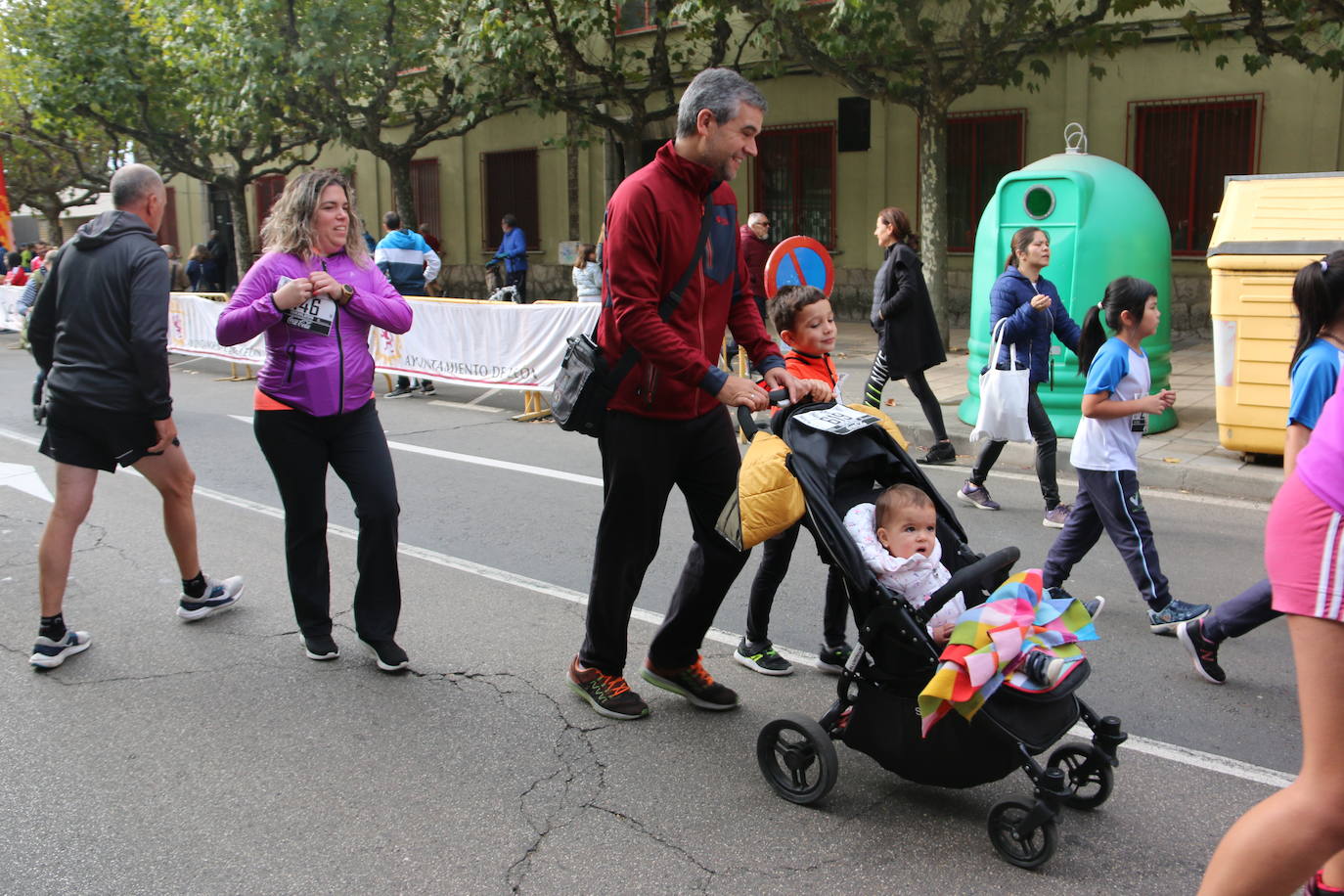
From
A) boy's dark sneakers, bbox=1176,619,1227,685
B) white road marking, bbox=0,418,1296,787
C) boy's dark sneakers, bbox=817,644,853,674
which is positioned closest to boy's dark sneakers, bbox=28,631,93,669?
white road marking, bbox=0,418,1296,787

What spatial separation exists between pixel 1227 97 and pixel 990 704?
15.2 meters

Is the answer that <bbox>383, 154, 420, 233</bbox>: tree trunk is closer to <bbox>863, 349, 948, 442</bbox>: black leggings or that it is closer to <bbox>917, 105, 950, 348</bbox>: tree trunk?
<bbox>917, 105, 950, 348</bbox>: tree trunk

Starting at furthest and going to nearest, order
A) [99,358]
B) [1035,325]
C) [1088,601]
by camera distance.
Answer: [1035,325], [99,358], [1088,601]

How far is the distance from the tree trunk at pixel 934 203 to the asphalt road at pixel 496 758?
310 inches

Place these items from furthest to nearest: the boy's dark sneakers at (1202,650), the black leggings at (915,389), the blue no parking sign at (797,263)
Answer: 1. the black leggings at (915,389)
2. the blue no parking sign at (797,263)
3. the boy's dark sneakers at (1202,650)

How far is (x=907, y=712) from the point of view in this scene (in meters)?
3.28

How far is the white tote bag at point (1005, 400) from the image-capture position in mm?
6957

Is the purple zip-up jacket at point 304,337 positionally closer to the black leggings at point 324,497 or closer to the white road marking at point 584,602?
the black leggings at point 324,497

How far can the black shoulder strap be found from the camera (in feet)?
12.1

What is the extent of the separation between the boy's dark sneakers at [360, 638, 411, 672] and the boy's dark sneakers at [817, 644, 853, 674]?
1620mm

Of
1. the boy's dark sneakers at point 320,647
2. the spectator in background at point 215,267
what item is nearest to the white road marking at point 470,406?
the boy's dark sneakers at point 320,647

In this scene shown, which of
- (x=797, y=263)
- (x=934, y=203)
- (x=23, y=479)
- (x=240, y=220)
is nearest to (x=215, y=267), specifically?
(x=240, y=220)

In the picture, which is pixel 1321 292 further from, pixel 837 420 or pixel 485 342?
pixel 485 342

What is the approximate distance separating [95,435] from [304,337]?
1035 mm
